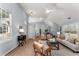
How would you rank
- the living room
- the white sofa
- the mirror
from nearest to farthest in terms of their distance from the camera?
the mirror, the living room, the white sofa

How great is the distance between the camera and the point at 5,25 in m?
5.41

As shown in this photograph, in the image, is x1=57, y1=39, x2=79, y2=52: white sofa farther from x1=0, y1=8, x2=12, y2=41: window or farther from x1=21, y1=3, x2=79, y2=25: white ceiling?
x1=0, y1=8, x2=12, y2=41: window

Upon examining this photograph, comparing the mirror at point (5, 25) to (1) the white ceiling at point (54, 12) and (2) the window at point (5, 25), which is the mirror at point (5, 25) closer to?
(2) the window at point (5, 25)

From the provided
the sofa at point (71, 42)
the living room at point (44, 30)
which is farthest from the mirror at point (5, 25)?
the sofa at point (71, 42)

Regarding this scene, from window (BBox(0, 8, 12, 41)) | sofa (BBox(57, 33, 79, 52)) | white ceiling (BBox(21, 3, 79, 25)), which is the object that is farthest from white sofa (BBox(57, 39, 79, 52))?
window (BBox(0, 8, 12, 41))

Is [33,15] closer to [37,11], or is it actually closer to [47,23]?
[37,11]

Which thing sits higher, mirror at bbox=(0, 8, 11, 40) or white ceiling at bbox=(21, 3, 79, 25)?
white ceiling at bbox=(21, 3, 79, 25)

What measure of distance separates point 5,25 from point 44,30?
6.21 feet

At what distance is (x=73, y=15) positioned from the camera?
5699 millimetres

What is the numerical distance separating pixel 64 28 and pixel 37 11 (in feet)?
6.03

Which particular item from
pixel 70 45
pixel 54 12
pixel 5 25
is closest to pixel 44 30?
pixel 54 12

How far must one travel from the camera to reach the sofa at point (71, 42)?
571cm

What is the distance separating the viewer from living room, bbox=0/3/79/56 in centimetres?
536

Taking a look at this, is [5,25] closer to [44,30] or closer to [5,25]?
[5,25]
